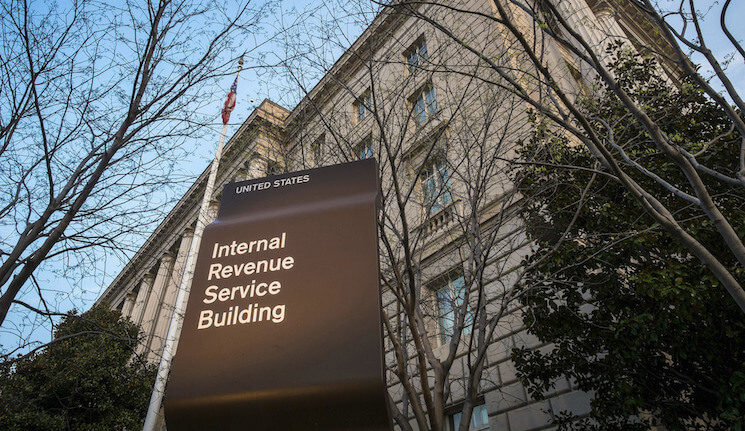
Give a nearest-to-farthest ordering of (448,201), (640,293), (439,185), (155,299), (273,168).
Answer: (640,293)
(273,168)
(439,185)
(448,201)
(155,299)

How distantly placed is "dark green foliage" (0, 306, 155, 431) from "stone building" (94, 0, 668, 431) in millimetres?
3859

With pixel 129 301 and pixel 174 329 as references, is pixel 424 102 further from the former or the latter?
pixel 129 301

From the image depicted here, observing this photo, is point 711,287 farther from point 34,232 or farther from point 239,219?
point 34,232

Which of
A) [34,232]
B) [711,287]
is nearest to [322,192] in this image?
[34,232]

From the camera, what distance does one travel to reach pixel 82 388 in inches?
543

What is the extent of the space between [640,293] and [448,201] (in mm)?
6487

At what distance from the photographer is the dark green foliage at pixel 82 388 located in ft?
41.9

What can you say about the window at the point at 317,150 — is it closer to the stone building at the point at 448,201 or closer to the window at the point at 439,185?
the stone building at the point at 448,201

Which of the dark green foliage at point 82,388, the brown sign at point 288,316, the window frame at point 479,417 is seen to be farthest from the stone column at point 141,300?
the brown sign at point 288,316

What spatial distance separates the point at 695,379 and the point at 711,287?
153 cm

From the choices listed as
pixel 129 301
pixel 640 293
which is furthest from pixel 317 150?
pixel 129 301

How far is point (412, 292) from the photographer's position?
631cm

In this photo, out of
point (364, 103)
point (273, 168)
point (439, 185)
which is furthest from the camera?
point (439, 185)

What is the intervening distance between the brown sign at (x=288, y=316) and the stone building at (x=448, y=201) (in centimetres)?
382
